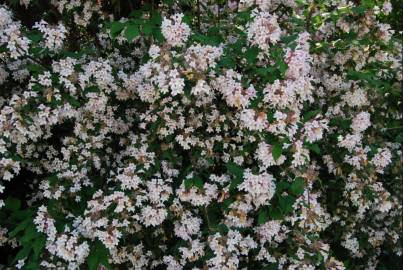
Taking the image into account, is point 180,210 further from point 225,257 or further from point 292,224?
point 292,224

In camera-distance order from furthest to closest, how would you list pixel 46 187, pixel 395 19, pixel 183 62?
pixel 395 19 → pixel 46 187 → pixel 183 62

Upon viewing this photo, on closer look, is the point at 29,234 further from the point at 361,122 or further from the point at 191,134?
the point at 361,122

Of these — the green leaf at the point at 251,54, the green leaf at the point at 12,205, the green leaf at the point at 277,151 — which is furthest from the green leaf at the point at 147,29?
the green leaf at the point at 12,205

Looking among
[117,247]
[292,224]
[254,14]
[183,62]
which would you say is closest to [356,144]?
[292,224]

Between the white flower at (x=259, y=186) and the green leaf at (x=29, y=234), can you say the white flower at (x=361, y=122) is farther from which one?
the green leaf at (x=29, y=234)

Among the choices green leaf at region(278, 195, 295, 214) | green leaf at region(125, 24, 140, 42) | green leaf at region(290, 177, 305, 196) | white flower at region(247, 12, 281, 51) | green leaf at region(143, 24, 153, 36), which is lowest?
green leaf at region(278, 195, 295, 214)

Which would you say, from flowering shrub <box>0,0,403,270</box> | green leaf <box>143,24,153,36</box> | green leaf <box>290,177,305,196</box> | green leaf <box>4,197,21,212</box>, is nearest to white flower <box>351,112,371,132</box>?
flowering shrub <box>0,0,403,270</box>

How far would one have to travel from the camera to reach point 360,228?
3.98m

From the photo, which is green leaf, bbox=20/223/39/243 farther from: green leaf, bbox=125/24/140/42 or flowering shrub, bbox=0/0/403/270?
green leaf, bbox=125/24/140/42

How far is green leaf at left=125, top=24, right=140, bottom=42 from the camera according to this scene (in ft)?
8.64

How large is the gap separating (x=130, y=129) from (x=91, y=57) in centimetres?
56

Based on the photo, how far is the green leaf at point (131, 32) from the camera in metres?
2.63

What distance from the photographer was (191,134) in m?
3.15

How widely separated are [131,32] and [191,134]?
0.79 meters
